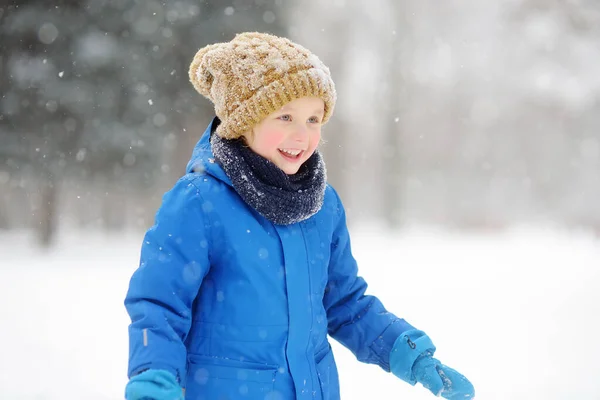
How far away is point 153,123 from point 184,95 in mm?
784

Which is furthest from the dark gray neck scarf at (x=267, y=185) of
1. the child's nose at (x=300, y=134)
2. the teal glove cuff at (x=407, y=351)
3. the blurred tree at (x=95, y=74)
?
the blurred tree at (x=95, y=74)

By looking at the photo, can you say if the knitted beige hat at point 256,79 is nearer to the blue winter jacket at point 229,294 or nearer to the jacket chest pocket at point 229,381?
the blue winter jacket at point 229,294

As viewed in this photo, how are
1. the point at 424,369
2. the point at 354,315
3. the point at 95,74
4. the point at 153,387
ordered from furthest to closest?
the point at 95,74 → the point at 354,315 → the point at 424,369 → the point at 153,387

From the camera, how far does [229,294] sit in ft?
5.98

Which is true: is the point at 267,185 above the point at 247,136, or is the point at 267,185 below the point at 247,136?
below

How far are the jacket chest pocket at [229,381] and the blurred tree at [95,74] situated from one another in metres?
9.54

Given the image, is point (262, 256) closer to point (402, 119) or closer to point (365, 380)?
point (365, 380)

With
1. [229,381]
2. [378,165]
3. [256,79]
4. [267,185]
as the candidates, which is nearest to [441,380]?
[229,381]

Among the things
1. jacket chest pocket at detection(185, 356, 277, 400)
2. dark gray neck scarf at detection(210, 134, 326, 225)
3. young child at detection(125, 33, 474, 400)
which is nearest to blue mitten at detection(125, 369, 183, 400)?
young child at detection(125, 33, 474, 400)

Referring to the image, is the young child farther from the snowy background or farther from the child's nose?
the snowy background

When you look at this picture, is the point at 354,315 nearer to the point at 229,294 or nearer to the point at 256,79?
the point at 229,294

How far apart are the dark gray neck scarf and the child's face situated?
45mm

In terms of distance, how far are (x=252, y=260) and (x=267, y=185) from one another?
0.79ft

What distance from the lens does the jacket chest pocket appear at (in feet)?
5.82
